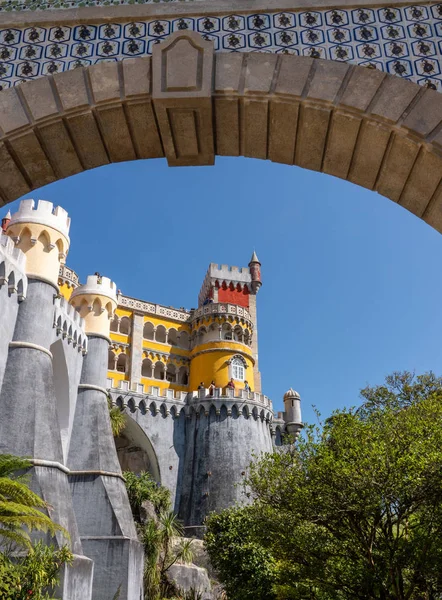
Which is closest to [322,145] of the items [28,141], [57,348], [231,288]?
[28,141]

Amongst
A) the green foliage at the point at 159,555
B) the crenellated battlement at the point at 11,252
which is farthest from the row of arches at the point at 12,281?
the green foliage at the point at 159,555

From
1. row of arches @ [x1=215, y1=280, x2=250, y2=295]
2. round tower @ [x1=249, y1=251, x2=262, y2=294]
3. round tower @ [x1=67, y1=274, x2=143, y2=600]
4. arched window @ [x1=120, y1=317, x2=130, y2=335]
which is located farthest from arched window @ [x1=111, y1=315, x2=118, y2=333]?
round tower @ [x1=67, y1=274, x2=143, y2=600]

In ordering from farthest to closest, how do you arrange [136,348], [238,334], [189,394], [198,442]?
1. [136,348]
2. [238,334]
3. [189,394]
4. [198,442]

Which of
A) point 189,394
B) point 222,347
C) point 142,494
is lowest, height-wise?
point 142,494

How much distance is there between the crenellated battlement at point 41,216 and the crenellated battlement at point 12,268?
1.20 m

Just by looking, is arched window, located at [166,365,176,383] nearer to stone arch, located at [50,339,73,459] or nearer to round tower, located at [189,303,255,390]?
round tower, located at [189,303,255,390]

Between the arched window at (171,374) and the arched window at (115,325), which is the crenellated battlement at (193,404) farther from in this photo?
the arched window at (115,325)

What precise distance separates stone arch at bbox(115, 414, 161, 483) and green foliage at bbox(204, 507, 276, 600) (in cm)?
1073

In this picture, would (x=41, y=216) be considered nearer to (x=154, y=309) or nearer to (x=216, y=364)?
(x=216, y=364)

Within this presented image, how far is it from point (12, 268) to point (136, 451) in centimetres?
1824

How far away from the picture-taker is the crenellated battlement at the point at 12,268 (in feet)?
52.5

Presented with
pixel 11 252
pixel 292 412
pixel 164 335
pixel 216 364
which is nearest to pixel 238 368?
pixel 216 364

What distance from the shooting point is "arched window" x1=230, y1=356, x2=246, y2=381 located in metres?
36.8

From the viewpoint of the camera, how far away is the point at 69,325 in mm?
20234
